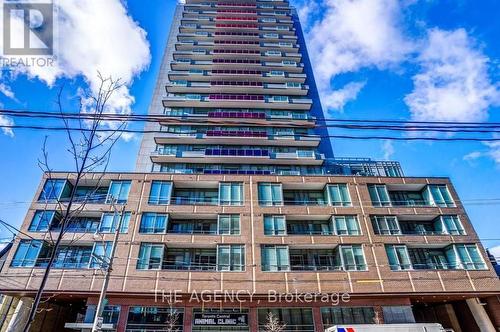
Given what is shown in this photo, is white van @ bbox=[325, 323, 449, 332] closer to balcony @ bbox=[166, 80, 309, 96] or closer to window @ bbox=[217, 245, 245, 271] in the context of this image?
window @ bbox=[217, 245, 245, 271]

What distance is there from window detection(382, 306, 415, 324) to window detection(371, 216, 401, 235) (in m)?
6.34

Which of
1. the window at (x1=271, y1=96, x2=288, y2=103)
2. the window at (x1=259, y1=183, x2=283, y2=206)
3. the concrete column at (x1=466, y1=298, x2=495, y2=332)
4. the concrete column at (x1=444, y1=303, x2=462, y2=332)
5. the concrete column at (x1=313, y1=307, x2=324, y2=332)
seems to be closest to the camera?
the concrete column at (x1=313, y1=307, x2=324, y2=332)

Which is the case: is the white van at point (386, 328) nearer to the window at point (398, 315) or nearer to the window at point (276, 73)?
the window at point (398, 315)

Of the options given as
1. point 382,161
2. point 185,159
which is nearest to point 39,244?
point 185,159

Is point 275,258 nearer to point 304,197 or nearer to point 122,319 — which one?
point 304,197

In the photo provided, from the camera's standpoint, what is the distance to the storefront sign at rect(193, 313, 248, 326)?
75.7 ft

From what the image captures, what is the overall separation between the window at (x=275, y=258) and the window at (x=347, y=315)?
4545 mm

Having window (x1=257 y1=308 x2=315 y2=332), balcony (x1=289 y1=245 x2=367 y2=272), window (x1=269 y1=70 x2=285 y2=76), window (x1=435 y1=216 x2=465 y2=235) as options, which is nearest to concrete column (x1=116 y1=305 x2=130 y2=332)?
window (x1=257 y1=308 x2=315 y2=332)

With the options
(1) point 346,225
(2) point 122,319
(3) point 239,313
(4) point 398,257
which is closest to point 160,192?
(2) point 122,319

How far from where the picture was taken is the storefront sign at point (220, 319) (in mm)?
23062

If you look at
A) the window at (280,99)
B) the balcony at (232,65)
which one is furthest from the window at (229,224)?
the balcony at (232,65)

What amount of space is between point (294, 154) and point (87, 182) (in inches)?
1102

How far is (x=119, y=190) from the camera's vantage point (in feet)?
94.6

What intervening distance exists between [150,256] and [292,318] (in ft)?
41.4
